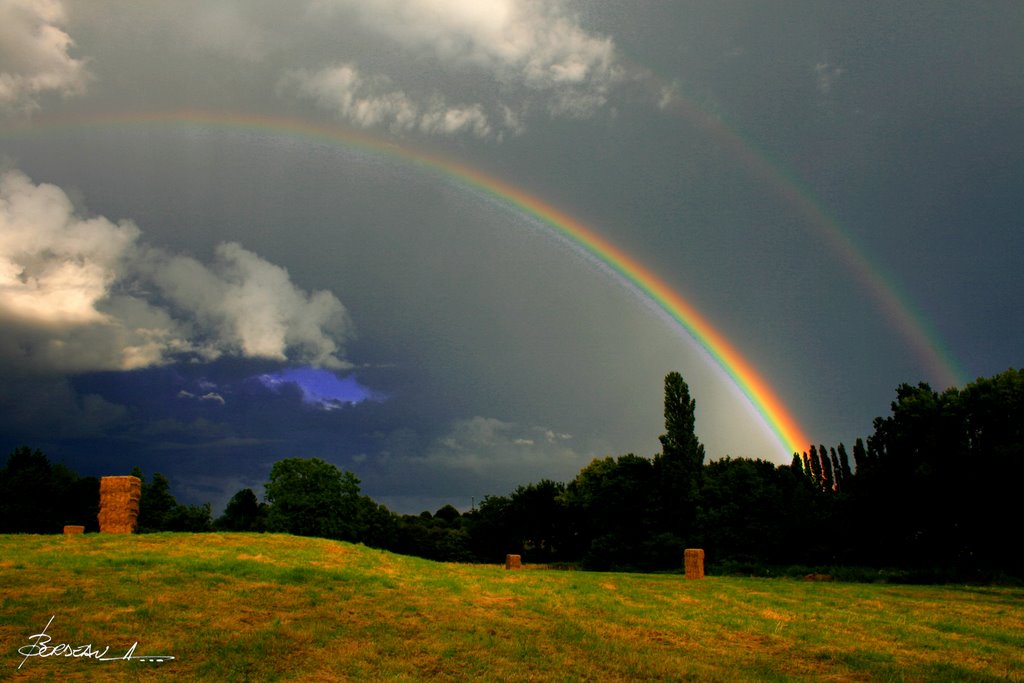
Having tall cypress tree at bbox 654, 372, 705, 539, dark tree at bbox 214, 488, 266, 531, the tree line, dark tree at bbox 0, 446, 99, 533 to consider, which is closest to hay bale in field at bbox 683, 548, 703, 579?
the tree line

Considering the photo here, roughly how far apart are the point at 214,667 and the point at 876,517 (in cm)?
5486

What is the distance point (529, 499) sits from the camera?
316 feet

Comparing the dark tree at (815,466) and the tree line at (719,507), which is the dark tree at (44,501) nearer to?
the tree line at (719,507)

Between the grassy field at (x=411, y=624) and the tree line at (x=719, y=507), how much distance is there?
22.3m

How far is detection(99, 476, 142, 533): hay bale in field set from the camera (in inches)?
1057

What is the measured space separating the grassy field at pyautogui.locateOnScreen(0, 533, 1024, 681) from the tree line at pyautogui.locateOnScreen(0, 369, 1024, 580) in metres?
22.3

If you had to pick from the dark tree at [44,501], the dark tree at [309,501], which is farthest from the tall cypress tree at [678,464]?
the dark tree at [44,501]

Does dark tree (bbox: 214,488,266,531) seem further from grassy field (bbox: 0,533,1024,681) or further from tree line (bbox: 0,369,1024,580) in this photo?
grassy field (bbox: 0,533,1024,681)

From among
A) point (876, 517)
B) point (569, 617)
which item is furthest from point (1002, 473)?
point (569, 617)
